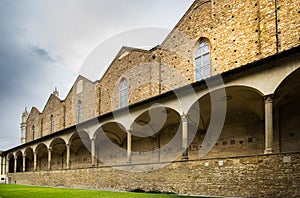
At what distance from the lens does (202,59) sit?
687 inches

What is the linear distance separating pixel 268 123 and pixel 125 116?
27.0 feet

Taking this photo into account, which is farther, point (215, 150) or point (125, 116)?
point (125, 116)

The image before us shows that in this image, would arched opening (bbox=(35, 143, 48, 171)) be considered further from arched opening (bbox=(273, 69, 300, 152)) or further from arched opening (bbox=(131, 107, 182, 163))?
arched opening (bbox=(273, 69, 300, 152))

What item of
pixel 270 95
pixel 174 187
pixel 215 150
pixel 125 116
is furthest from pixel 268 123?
pixel 125 116

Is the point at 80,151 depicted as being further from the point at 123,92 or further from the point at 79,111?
the point at 123,92

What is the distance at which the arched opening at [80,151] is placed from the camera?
23.8 m

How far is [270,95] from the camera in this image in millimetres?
10461

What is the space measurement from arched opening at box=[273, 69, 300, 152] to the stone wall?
10.9ft

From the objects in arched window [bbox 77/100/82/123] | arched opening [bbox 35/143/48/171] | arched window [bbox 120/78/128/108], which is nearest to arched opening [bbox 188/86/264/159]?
arched window [bbox 120/78/128/108]

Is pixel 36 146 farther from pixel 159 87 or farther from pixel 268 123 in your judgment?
pixel 268 123

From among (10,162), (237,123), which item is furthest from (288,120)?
(10,162)

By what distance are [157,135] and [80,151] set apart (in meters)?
9.63

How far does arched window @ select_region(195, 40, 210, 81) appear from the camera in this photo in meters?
17.1

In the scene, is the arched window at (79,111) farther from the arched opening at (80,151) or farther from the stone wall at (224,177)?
the stone wall at (224,177)
